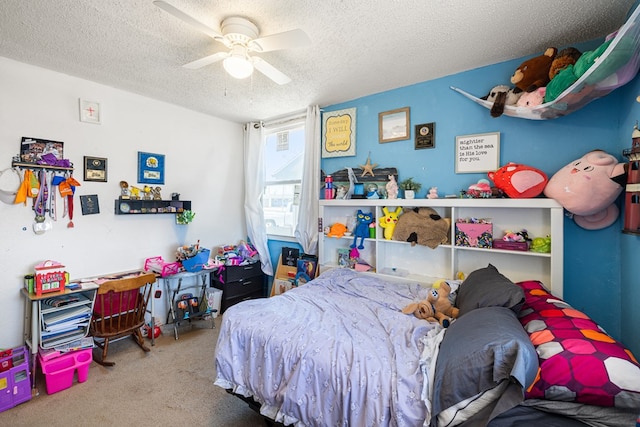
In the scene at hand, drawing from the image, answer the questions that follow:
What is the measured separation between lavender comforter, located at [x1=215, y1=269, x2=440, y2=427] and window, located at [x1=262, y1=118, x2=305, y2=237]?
1932 millimetres

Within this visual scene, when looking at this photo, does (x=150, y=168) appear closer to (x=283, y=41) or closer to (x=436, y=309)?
(x=283, y=41)

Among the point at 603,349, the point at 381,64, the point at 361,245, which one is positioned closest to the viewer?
the point at 603,349

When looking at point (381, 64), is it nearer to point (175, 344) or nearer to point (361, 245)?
point (361, 245)

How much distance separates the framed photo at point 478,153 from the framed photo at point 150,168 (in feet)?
10.5

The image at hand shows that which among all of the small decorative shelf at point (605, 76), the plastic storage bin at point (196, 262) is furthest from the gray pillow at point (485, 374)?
the plastic storage bin at point (196, 262)

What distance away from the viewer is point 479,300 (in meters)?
1.51

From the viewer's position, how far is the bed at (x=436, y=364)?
0.93 meters

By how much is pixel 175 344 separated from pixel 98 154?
6.80ft

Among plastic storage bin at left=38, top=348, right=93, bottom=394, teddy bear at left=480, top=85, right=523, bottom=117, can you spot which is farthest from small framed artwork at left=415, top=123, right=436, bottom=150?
plastic storage bin at left=38, top=348, right=93, bottom=394

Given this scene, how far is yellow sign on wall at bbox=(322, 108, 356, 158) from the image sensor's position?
10.2 feet

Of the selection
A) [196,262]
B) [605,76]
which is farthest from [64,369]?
[605,76]

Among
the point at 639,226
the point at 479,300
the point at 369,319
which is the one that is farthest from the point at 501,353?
the point at 639,226

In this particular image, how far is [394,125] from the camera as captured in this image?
283 cm

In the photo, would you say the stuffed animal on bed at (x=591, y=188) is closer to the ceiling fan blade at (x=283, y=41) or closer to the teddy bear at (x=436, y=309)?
the teddy bear at (x=436, y=309)
